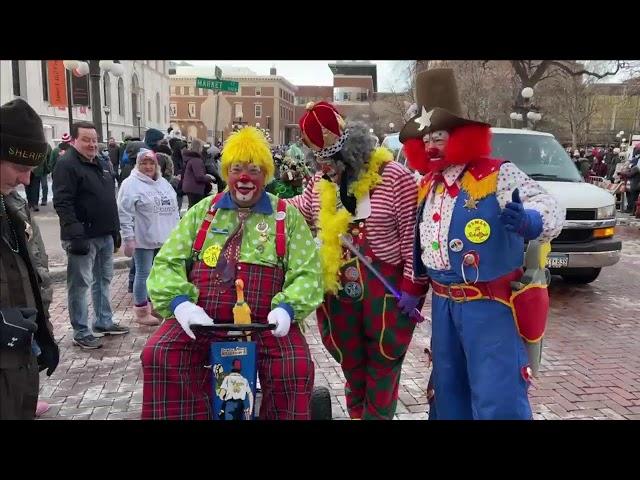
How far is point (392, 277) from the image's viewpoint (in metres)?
3.01

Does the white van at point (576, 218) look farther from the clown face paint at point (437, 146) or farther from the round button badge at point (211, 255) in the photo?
the round button badge at point (211, 255)

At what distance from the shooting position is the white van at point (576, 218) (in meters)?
6.53

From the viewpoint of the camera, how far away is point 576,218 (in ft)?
21.5

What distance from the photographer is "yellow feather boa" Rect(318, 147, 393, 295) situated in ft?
9.82

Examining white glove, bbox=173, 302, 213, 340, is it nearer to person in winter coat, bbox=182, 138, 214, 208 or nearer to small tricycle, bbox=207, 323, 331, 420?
small tricycle, bbox=207, 323, 331, 420

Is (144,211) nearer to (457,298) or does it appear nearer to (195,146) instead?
(457,298)

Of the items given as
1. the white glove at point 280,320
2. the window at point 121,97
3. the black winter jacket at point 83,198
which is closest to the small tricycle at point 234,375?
the white glove at point 280,320

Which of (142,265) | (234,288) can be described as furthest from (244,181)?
(142,265)

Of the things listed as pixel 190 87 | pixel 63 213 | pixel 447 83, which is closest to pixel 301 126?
pixel 447 83

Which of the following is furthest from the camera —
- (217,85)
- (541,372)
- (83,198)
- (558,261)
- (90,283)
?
(217,85)

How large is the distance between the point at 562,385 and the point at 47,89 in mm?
29842

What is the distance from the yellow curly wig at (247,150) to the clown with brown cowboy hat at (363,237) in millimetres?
271

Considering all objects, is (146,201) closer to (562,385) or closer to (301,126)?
(301,126)

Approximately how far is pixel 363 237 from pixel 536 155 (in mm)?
5352
